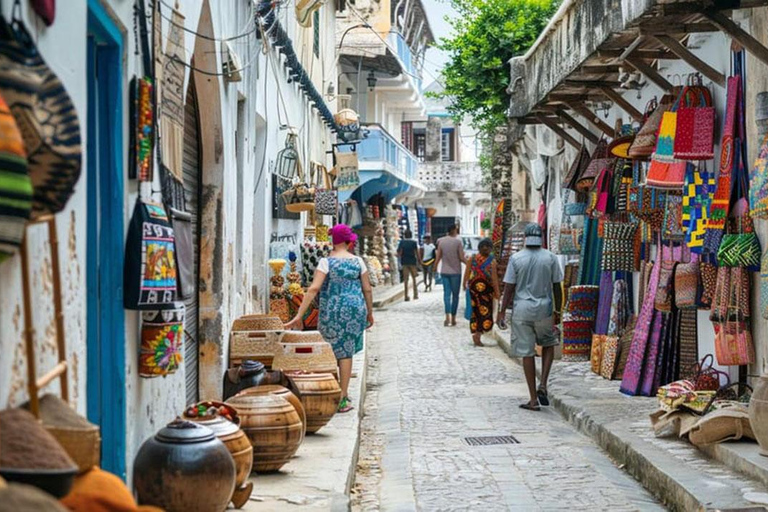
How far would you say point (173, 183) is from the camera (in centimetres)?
696

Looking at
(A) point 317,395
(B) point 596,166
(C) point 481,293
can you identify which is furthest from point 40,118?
(C) point 481,293

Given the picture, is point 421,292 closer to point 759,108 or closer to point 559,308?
point 559,308

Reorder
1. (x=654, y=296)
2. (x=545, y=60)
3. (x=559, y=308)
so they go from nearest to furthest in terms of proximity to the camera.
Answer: (x=654, y=296)
(x=545, y=60)
(x=559, y=308)

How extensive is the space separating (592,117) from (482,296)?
5.00 metres

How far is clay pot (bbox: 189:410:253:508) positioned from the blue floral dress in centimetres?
432

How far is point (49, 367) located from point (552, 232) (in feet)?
49.0

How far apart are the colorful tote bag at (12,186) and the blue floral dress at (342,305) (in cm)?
727

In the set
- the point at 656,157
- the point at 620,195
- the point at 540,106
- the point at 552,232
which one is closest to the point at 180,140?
the point at 656,157

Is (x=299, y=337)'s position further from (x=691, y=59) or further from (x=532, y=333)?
(x=691, y=59)

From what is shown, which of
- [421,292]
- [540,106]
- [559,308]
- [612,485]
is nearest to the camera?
[612,485]

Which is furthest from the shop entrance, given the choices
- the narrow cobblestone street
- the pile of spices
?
the narrow cobblestone street

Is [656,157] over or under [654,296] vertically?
over

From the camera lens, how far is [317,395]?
29.0 feet

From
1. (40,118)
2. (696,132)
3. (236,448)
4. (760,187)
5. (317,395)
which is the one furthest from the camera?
(696,132)
